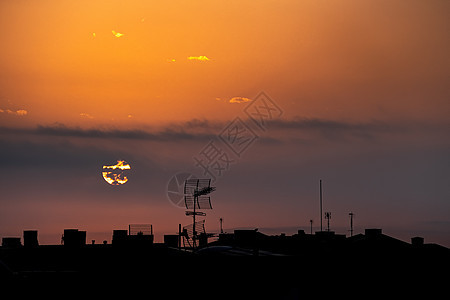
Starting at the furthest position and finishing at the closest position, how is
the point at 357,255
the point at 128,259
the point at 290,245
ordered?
the point at 290,245, the point at 357,255, the point at 128,259

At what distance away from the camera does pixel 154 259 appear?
59.5 meters

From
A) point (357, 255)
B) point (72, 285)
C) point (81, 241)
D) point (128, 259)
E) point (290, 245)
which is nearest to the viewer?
point (72, 285)

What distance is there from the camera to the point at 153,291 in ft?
186

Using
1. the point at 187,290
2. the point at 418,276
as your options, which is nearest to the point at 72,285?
the point at 187,290

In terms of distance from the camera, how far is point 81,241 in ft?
246

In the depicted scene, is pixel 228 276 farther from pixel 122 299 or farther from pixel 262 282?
pixel 122 299

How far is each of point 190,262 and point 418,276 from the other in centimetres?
2247

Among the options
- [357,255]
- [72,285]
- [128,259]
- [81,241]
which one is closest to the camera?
[72,285]

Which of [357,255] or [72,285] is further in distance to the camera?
[357,255]

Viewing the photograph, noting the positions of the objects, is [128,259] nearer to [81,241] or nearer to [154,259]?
[154,259]

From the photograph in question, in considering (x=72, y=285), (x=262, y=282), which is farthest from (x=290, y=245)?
(x=72, y=285)

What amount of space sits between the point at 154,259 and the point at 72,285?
7.18 meters

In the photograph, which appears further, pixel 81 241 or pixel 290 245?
pixel 290 245

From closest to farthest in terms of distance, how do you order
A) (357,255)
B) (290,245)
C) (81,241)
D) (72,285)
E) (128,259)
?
1. (72,285)
2. (128,259)
3. (357,255)
4. (81,241)
5. (290,245)
